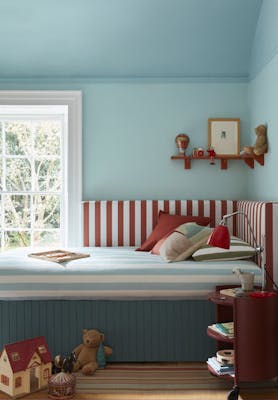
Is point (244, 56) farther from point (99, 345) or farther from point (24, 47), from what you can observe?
point (99, 345)

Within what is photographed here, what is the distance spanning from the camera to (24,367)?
10.3 ft

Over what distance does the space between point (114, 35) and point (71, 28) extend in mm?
374

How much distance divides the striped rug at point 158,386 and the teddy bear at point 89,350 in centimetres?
7

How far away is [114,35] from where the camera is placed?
4703 mm

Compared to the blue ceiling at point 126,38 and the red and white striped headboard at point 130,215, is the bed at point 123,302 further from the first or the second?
the blue ceiling at point 126,38

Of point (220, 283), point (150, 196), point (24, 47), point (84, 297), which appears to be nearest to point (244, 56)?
point (150, 196)

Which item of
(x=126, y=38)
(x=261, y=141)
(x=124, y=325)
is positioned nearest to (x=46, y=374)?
(x=124, y=325)

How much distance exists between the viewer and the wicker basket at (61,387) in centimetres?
306

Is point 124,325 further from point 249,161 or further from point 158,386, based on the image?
point 249,161

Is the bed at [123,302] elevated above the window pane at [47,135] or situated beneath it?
situated beneath

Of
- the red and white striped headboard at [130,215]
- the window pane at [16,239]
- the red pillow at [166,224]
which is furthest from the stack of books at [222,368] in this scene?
the window pane at [16,239]

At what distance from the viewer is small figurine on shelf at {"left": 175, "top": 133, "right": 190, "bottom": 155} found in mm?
4816

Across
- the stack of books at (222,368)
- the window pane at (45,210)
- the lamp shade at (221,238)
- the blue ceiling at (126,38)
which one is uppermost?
the blue ceiling at (126,38)

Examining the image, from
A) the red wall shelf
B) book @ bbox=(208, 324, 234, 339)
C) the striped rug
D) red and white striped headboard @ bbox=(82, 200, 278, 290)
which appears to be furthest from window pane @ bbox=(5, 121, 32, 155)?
book @ bbox=(208, 324, 234, 339)
